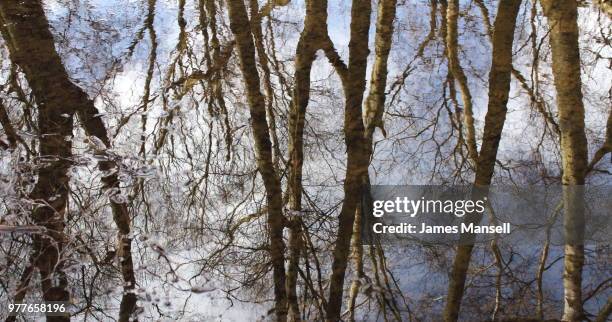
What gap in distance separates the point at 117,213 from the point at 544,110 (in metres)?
3.48

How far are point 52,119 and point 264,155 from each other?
1406 millimetres

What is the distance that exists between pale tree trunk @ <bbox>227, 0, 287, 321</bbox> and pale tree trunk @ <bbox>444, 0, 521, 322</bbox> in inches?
38.3

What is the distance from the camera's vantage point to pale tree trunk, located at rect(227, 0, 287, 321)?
2951 mm

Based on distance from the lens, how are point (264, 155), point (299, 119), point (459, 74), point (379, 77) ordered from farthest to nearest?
1. point (459, 74)
2. point (379, 77)
3. point (299, 119)
4. point (264, 155)

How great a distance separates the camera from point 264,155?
11.2 feet

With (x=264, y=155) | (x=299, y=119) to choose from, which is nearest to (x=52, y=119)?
(x=264, y=155)

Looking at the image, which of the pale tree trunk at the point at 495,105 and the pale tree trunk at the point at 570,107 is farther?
the pale tree trunk at the point at 570,107

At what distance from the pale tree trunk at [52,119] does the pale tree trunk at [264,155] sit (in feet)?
2.63

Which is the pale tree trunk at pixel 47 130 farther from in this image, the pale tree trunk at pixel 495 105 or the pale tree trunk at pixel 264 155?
the pale tree trunk at pixel 495 105

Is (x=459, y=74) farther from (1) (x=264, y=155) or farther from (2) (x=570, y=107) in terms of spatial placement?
(1) (x=264, y=155)

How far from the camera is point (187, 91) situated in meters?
4.21

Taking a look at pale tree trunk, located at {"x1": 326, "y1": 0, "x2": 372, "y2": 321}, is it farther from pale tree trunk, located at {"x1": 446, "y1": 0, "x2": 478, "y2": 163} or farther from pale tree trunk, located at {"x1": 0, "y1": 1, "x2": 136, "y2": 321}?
pale tree trunk, located at {"x1": 0, "y1": 1, "x2": 136, "y2": 321}

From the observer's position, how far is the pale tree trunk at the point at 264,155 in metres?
2.95

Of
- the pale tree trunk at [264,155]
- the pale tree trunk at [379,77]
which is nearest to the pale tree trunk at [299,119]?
the pale tree trunk at [264,155]
